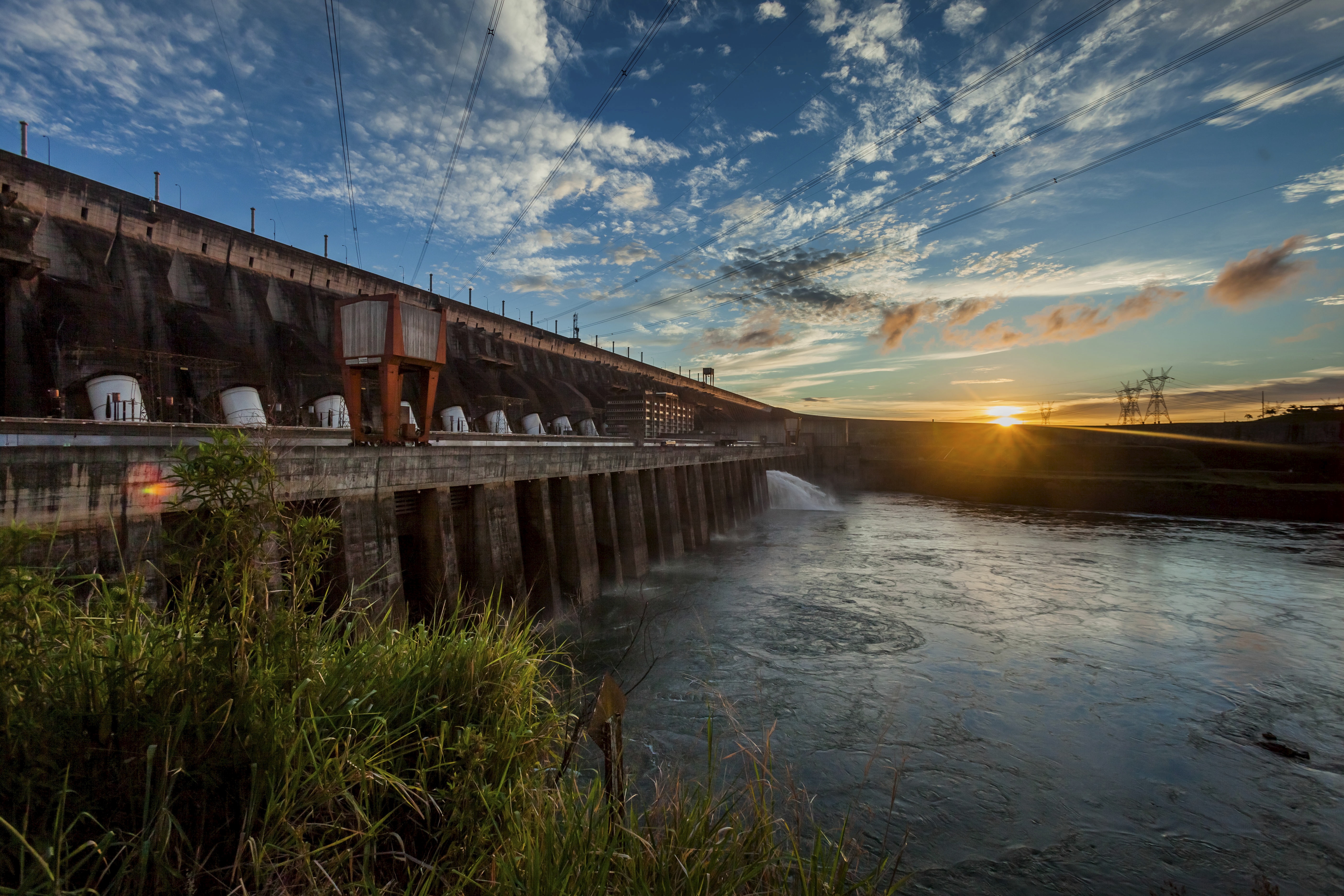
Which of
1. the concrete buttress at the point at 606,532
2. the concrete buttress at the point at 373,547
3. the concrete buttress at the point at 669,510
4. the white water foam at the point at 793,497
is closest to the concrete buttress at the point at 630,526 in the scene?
the concrete buttress at the point at 606,532

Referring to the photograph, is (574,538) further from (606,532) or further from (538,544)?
(606,532)

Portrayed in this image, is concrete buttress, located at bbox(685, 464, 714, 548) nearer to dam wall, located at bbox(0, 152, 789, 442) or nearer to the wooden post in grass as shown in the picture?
dam wall, located at bbox(0, 152, 789, 442)

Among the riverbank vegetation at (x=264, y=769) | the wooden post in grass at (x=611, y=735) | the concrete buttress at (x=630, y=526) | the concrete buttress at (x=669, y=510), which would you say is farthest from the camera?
the concrete buttress at (x=669, y=510)

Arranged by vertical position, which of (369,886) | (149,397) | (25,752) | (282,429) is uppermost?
(149,397)

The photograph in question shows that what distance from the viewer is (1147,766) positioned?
7.68 meters

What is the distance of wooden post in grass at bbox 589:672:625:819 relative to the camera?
2934 millimetres

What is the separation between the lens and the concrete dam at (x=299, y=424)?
6520 mm

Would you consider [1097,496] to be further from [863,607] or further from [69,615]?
[69,615]

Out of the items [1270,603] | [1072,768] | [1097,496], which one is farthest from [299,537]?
[1097,496]

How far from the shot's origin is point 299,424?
24750 millimetres

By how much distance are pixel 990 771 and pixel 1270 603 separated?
15.9 metres

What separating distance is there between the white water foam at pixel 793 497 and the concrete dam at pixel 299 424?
2.68 metres

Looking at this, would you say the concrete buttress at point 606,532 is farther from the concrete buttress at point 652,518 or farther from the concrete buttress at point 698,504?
the concrete buttress at point 698,504

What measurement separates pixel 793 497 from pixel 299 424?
32154mm
